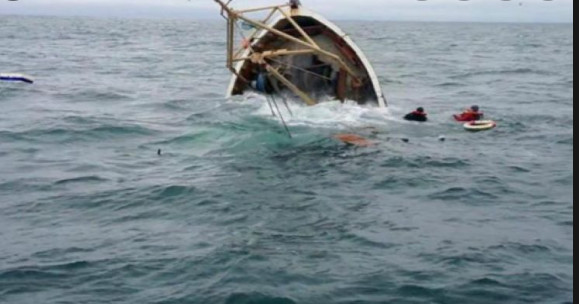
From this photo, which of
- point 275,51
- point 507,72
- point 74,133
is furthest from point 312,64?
point 507,72

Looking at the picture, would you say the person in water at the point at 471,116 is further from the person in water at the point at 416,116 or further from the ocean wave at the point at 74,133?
the ocean wave at the point at 74,133

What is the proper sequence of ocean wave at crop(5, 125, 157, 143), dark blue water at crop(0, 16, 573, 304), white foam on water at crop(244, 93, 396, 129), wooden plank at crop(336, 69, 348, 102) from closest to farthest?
dark blue water at crop(0, 16, 573, 304) → ocean wave at crop(5, 125, 157, 143) → white foam on water at crop(244, 93, 396, 129) → wooden plank at crop(336, 69, 348, 102)

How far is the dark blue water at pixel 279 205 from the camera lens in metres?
11.5

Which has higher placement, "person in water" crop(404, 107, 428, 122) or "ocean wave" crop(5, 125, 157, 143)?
"ocean wave" crop(5, 125, 157, 143)

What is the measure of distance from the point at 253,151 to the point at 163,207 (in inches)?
216

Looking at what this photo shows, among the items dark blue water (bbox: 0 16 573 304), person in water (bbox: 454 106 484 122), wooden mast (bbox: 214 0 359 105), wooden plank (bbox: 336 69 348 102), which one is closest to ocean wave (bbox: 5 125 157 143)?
dark blue water (bbox: 0 16 573 304)

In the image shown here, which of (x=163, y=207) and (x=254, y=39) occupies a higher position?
(x=254, y=39)

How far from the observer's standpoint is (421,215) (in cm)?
1491

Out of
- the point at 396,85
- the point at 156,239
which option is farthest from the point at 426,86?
the point at 156,239

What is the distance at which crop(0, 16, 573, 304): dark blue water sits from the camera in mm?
11453

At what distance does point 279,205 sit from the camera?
15.6m

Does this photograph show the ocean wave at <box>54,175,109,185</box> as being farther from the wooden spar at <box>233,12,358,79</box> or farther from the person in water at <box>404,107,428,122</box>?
the person in water at <box>404,107,428,122</box>

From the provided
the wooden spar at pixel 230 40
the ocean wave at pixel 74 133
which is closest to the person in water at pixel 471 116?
the wooden spar at pixel 230 40

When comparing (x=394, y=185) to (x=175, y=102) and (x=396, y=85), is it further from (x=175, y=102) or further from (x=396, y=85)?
(x=396, y=85)
